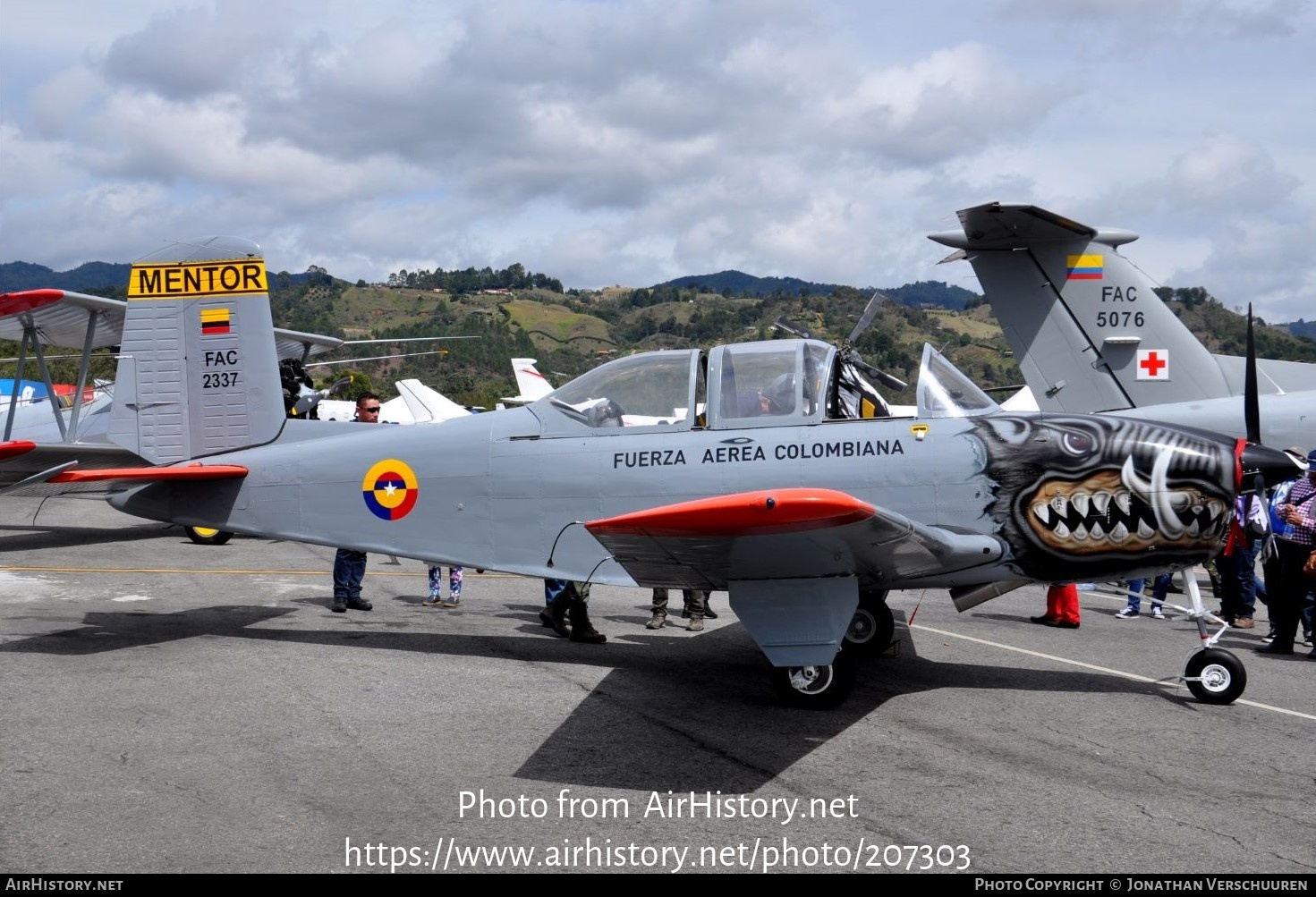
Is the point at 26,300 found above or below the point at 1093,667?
above

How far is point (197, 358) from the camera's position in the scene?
9367mm

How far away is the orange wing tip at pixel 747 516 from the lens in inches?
203

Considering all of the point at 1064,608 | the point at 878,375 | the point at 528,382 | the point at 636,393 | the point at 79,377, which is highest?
the point at 528,382

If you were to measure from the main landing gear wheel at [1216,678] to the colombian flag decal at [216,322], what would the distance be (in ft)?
27.4

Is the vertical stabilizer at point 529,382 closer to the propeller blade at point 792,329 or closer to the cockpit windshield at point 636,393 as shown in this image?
the propeller blade at point 792,329

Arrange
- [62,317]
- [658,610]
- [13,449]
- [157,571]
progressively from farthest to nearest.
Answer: [62,317], [157,571], [658,610], [13,449]

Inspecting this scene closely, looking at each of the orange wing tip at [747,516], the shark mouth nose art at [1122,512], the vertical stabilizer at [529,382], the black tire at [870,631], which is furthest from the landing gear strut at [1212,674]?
the vertical stabilizer at [529,382]

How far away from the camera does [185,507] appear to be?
28.8 feet

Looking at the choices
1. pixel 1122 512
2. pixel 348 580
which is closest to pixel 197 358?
pixel 348 580

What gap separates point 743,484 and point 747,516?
1.96 meters

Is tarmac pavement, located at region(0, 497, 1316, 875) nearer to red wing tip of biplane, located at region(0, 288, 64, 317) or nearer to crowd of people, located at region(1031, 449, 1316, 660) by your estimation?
crowd of people, located at region(1031, 449, 1316, 660)

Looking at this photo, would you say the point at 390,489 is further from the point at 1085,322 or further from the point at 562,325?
the point at 562,325

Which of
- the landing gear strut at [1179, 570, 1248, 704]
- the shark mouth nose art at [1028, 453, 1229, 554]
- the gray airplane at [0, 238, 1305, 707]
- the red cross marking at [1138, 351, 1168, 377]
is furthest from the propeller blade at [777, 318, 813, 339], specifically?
the red cross marking at [1138, 351, 1168, 377]

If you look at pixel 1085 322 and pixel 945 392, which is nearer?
pixel 945 392
